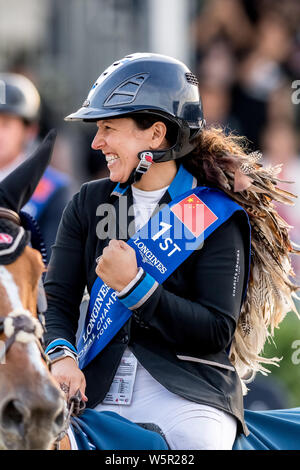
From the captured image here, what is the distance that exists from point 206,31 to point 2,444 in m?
9.45

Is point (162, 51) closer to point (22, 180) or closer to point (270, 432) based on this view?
point (270, 432)

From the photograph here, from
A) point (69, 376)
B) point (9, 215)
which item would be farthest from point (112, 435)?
point (9, 215)

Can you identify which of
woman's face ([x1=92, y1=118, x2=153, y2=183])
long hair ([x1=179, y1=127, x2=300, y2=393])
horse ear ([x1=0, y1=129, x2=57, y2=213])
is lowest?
long hair ([x1=179, y1=127, x2=300, y2=393])

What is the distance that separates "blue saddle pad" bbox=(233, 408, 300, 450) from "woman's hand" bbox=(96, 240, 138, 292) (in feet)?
3.09

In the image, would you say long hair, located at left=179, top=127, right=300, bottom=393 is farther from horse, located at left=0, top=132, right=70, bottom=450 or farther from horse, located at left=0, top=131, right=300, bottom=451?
horse, located at left=0, top=132, right=70, bottom=450

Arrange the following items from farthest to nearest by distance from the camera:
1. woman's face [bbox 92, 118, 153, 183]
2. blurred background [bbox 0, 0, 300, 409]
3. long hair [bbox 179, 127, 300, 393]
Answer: blurred background [bbox 0, 0, 300, 409]
long hair [bbox 179, 127, 300, 393]
woman's face [bbox 92, 118, 153, 183]

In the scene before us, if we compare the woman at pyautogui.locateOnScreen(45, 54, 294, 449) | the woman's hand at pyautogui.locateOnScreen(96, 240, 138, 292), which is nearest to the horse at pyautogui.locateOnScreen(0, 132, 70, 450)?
the woman's hand at pyautogui.locateOnScreen(96, 240, 138, 292)

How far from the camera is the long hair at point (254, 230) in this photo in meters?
4.50

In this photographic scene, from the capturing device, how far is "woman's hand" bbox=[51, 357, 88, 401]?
159 inches

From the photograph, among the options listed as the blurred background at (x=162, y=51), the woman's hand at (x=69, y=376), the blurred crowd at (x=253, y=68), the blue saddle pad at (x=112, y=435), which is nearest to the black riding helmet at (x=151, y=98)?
the woman's hand at (x=69, y=376)

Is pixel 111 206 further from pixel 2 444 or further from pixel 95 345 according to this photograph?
pixel 2 444

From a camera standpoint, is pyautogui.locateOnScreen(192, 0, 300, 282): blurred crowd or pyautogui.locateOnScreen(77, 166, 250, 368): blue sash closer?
pyautogui.locateOnScreen(77, 166, 250, 368): blue sash

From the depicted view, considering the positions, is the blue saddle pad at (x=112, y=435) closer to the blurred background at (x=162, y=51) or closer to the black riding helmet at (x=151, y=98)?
the black riding helmet at (x=151, y=98)

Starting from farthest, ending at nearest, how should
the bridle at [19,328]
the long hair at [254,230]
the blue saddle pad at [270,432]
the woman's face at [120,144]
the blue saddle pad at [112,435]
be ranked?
1. the long hair at [254,230]
2. the woman's face at [120,144]
3. the blue saddle pad at [270,432]
4. the blue saddle pad at [112,435]
5. the bridle at [19,328]
